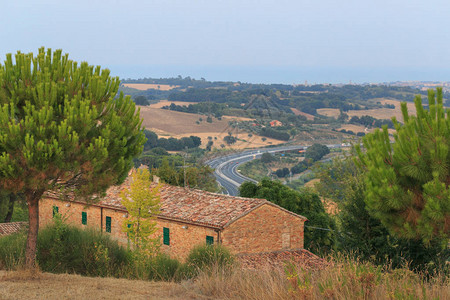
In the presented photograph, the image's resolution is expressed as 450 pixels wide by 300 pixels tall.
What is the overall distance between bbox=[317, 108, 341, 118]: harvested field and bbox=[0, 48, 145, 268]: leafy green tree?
13824 cm

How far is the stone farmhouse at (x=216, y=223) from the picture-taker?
22.9 m

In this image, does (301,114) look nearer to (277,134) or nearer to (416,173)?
(277,134)

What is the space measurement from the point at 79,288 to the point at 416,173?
6.79 meters

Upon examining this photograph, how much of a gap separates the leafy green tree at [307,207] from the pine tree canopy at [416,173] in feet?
67.4

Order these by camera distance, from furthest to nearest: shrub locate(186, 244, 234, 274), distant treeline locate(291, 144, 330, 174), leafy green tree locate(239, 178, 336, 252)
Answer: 1. distant treeline locate(291, 144, 330, 174)
2. leafy green tree locate(239, 178, 336, 252)
3. shrub locate(186, 244, 234, 274)

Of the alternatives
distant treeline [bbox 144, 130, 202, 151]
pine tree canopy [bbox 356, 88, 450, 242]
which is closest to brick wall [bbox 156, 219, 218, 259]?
pine tree canopy [bbox 356, 88, 450, 242]

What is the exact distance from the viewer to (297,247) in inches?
1009

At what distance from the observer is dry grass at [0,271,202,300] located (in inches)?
364

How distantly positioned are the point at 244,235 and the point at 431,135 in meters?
14.4

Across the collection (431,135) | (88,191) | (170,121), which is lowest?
(170,121)

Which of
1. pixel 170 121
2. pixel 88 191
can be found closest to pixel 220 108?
pixel 170 121

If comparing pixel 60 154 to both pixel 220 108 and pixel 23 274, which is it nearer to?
pixel 23 274

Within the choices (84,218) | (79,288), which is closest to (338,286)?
(79,288)

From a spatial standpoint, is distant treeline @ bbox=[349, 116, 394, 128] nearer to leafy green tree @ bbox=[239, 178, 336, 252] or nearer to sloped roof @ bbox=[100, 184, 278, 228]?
leafy green tree @ bbox=[239, 178, 336, 252]
